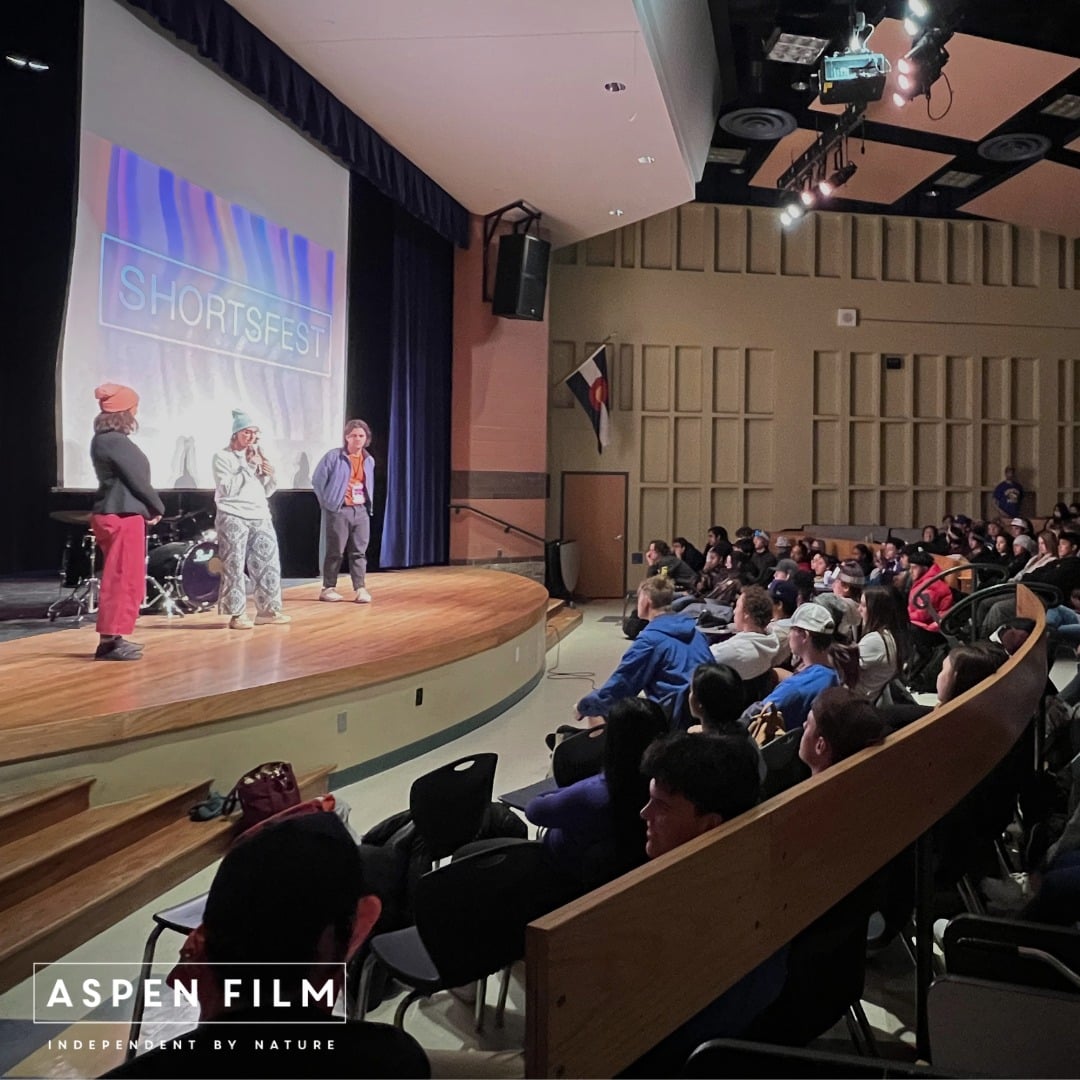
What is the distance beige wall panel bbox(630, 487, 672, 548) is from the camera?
39.1ft

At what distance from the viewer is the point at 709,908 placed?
105 centimetres

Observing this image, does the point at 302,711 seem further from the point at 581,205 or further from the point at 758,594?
the point at 581,205

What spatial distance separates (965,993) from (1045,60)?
28.1 feet

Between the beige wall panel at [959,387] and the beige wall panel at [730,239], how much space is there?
325cm

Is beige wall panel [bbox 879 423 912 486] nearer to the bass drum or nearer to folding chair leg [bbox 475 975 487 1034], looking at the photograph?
the bass drum

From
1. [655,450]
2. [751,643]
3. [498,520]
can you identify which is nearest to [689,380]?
[655,450]

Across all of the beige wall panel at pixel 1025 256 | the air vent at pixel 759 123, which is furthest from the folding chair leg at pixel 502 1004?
the beige wall panel at pixel 1025 256

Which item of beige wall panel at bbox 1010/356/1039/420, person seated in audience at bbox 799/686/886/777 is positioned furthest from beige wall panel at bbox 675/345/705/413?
person seated in audience at bbox 799/686/886/777

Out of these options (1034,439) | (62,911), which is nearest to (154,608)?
(62,911)

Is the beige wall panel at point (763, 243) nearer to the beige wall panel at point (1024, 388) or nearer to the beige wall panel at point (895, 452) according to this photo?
the beige wall panel at point (895, 452)

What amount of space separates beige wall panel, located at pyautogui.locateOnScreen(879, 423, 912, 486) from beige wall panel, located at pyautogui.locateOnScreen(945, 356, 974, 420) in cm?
69

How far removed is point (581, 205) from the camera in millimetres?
9477

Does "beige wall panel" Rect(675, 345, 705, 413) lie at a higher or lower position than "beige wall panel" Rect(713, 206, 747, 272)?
lower

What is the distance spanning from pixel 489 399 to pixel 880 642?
23.4 ft
